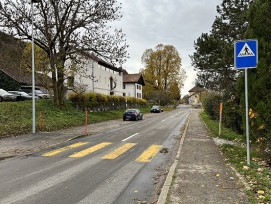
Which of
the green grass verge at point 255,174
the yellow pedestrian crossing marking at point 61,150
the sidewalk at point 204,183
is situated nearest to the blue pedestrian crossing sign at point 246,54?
the green grass verge at point 255,174

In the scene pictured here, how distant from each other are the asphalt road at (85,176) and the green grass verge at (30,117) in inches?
269

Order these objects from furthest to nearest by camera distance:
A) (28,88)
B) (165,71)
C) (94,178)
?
(165,71) < (28,88) < (94,178)

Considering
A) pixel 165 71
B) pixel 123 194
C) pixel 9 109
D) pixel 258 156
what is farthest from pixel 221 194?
pixel 165 71

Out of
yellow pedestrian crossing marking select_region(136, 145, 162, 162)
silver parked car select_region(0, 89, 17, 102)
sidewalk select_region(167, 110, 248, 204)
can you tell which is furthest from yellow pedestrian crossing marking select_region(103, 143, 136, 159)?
silver parked car select_region(0, 89, 17, 102)

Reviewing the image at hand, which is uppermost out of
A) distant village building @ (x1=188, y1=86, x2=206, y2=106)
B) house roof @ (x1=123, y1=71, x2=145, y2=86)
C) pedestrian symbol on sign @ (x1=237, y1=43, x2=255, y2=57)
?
house roof @ (x1=123, y1=71, x2=145, y2=86)

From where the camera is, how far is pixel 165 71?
254 feet

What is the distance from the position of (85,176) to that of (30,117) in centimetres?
1604

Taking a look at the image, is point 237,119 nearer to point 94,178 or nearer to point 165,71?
point 94,178

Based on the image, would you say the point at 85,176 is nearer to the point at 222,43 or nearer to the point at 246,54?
the point at 246,54

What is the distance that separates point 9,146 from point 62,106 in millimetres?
16236

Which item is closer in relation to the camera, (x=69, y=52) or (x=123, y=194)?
(x=123, y=194)

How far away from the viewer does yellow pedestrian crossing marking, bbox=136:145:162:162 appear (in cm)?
1056

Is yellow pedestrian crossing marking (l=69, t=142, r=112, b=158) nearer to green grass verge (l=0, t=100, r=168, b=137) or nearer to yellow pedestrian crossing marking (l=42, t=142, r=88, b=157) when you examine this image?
yellow pedestrian crossing marking (l=42, t=142, r=88, b=157)

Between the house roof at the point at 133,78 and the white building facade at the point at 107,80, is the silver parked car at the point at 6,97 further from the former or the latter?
the house roof at the point at 133,78
